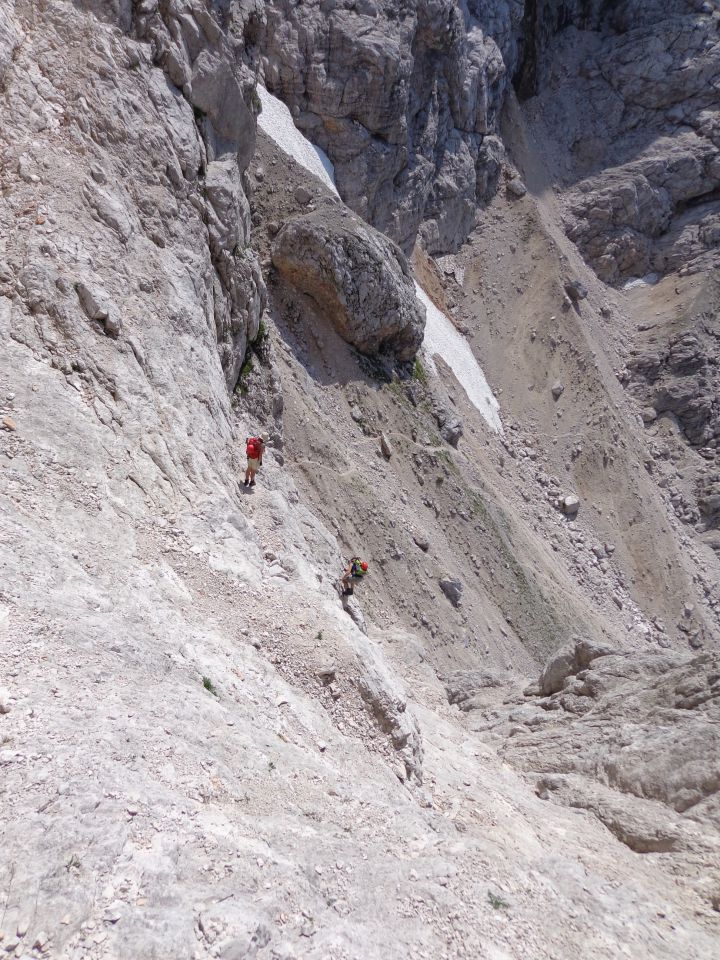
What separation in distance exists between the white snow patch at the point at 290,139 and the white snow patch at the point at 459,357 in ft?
26.1

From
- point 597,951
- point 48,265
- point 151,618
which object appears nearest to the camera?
point 597,951

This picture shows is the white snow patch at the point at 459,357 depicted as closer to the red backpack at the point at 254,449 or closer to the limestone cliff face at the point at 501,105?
the limestone cliff face at the point at 501,105

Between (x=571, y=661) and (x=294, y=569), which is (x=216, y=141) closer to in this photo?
(x=294, y=569)

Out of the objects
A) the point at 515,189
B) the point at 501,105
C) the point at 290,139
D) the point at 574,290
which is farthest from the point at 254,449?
the point at 501,105

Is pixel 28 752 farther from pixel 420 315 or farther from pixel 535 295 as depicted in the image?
pixel 535 295

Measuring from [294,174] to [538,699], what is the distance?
78.9 ft

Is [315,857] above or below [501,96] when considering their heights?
below

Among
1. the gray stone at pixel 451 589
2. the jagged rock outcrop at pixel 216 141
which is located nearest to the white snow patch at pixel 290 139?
the jagged rock outcrop at pixel 216 141

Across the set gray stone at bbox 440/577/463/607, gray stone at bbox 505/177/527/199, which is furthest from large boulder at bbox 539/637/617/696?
gray stone at bbox 505/177/527/199

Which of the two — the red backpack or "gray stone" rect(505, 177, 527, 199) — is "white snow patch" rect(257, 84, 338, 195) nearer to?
"gray stone" rect(505, 177, 527, 199)

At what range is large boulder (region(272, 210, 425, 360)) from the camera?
26906mm

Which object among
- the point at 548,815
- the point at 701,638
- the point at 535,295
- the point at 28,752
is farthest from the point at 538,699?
the point at 535,295

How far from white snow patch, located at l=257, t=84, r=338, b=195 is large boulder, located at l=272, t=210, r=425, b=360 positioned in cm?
473

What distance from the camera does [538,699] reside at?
57.4 ft
